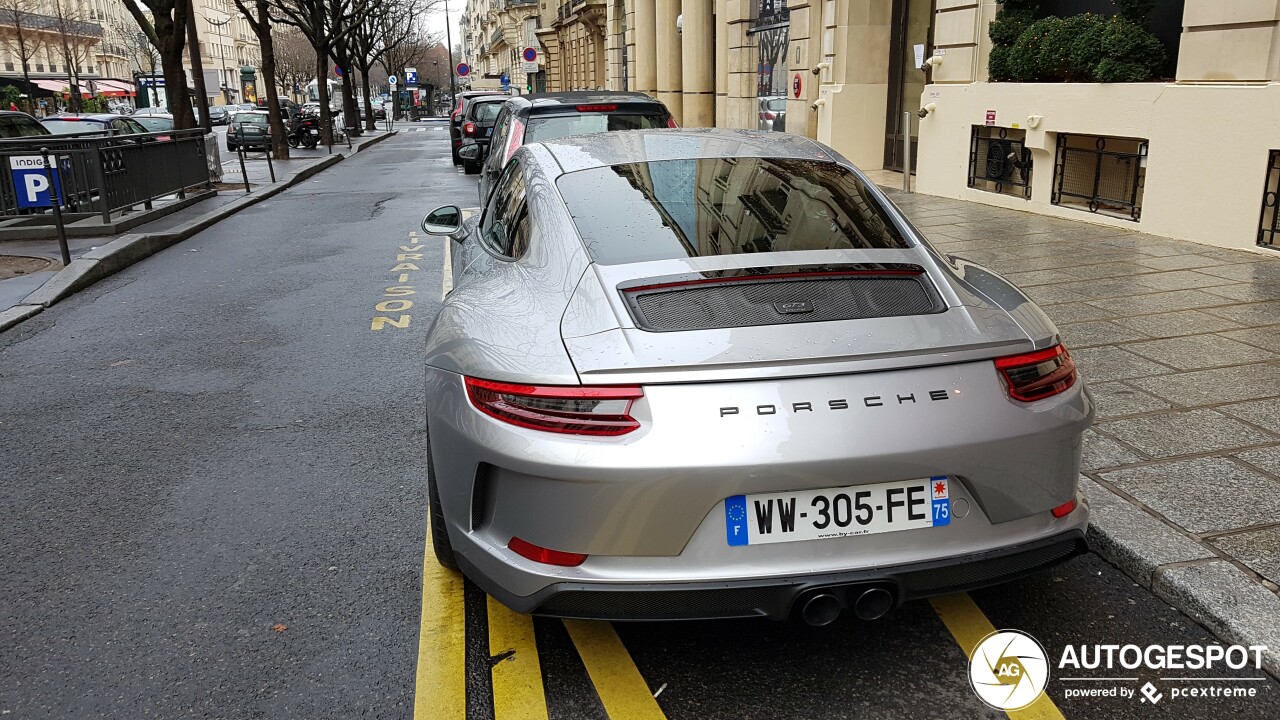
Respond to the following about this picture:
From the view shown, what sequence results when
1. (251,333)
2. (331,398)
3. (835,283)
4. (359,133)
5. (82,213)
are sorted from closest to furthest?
(835,283) → (331,398) → (251,333) → (82,213) → (359,133)

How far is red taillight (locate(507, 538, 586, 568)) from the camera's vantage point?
2.62 m

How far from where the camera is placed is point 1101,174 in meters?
11.1

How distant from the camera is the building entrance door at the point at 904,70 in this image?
675 inches

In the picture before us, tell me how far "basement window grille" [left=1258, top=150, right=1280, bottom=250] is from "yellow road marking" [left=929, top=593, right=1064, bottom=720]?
23.8 ft

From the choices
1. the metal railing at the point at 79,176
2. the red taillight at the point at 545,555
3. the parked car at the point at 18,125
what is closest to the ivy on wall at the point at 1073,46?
the red taillight at the point at 545,555

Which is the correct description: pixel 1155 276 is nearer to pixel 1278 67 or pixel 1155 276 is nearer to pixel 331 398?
pixel 1278 67

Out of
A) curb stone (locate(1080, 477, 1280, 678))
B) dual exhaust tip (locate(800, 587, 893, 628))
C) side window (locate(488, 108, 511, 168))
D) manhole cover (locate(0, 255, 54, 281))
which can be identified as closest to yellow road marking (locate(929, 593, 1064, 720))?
dual exhaust tip (locate(800, 587, 893, 628))

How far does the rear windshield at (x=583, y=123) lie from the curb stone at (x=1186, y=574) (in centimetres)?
729

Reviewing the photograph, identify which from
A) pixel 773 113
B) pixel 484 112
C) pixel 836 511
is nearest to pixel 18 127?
pixel 484 112

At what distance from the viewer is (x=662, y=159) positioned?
3852 mm

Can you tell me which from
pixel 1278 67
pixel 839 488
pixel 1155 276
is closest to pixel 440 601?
pixel 839 488

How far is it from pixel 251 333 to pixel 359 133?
41494 mm

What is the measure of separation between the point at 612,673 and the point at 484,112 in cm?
2119

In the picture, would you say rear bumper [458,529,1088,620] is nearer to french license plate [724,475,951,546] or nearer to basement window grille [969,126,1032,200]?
french license plate [724,475,951,546]
